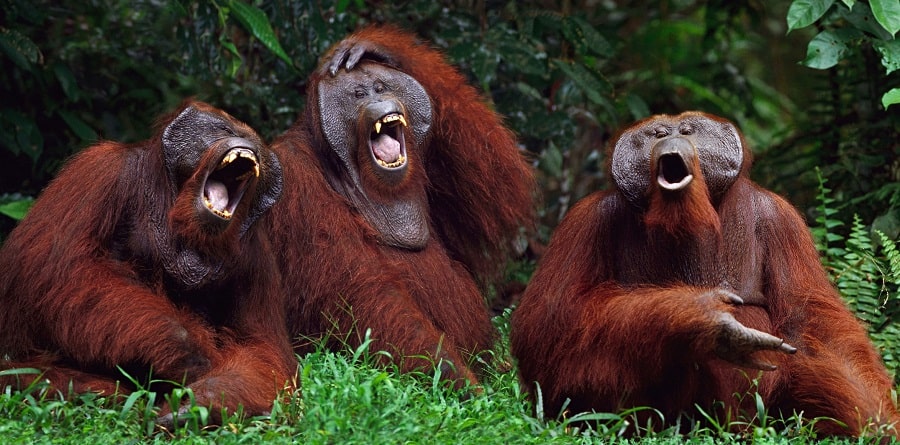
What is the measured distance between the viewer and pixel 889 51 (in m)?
4.62

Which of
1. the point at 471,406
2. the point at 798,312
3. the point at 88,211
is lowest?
the point at 471,406

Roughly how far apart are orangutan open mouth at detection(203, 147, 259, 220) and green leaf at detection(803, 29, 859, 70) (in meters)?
2.12

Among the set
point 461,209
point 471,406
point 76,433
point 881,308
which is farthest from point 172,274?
point 881,308

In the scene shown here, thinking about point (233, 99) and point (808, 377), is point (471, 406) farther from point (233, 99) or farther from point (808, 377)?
point (233, 99)

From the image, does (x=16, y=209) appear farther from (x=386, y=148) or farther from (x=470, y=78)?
(x=470, y=78)

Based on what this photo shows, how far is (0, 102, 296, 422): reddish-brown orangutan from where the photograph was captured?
3.67 metres

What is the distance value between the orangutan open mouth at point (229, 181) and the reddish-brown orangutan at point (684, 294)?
0.94 metres

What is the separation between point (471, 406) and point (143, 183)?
1210 mm

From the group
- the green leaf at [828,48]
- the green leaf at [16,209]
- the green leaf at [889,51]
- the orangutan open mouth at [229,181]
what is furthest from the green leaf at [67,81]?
the green leaf at [889,51]

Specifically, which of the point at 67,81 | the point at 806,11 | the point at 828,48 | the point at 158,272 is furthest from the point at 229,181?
the point at 828,48

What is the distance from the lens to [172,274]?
3871 millimetres

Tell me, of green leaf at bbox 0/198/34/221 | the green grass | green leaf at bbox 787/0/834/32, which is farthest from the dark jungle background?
the green grass

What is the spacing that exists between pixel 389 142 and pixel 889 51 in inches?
73.5

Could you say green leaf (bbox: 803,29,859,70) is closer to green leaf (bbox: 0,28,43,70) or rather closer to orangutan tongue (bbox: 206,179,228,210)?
orangutan tongue (bbox: 206,179,228,210)
